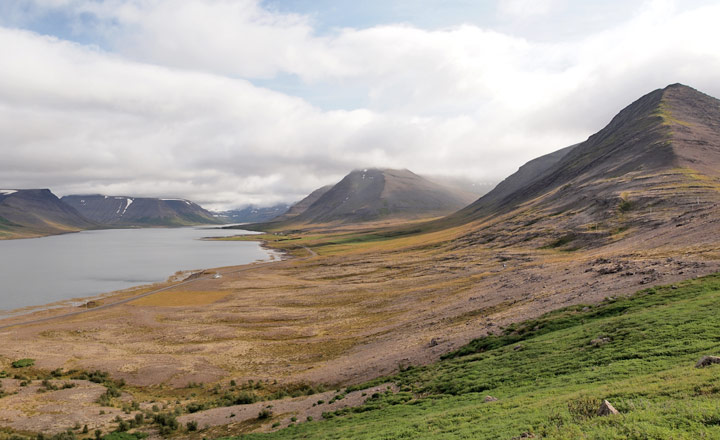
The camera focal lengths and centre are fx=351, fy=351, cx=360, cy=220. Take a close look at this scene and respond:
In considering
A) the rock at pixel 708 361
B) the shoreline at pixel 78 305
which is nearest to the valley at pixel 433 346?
the rock at pixel 708 361

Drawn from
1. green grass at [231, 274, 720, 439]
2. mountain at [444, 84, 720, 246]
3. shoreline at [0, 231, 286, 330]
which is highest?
mountain at [444, 84, 720, 246]

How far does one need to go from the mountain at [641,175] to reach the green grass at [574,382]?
63.1 metres

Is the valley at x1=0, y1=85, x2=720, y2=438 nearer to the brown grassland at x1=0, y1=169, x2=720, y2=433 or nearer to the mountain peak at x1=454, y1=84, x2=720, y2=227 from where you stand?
the brown grassland at x1=0, y1=169, x2=720, y2=433

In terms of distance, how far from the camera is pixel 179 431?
90.0ft

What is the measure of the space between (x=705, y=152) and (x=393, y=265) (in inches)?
4655

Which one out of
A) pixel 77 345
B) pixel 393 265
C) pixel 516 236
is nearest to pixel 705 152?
pixel 516 236

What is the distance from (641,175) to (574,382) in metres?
127

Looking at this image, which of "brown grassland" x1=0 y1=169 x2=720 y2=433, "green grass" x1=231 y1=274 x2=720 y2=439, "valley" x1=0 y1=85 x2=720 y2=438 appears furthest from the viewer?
"brown grassland" x1=0 y1=169 x2=720 y2=433

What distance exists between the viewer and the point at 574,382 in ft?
64.2

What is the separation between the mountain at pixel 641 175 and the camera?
87625 millimetres

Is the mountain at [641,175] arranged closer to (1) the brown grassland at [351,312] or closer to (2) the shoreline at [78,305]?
(1) the brown grassland at [351,312]

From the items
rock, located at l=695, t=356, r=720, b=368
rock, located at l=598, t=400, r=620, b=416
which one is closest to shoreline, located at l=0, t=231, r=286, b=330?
rock, located at l=598, t=400, r=620, b=416

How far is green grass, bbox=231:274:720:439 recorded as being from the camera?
40.0 ft

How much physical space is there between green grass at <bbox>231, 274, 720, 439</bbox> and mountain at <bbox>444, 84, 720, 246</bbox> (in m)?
63.1
